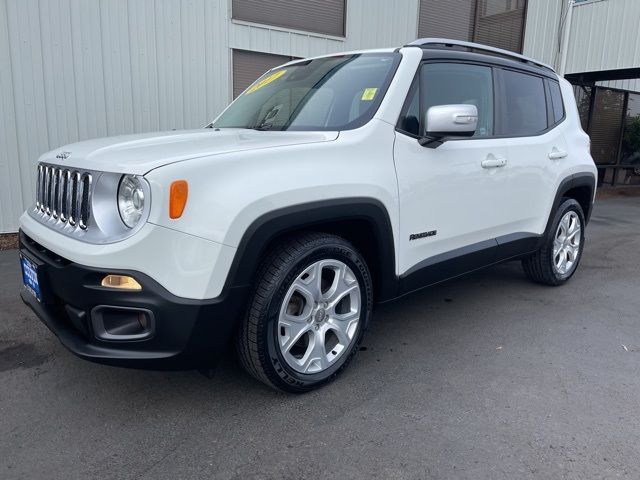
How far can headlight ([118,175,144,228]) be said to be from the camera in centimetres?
225

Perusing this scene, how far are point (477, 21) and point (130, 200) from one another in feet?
31.8

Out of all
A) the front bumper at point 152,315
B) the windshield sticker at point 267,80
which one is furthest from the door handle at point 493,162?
the front bumper at point 152,315

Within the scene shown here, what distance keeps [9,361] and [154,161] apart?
1.88 m

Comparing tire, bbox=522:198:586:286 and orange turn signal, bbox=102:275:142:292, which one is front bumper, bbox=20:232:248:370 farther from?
tire, bbox=522:198:586:286

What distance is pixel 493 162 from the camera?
3.60 m

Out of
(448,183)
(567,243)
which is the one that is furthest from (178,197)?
(567,243)

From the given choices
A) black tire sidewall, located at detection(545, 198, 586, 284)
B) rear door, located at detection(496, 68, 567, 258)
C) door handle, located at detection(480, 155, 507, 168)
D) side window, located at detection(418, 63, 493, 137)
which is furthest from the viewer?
black tire sidewall, located at detection(545, 198, 586, 284)

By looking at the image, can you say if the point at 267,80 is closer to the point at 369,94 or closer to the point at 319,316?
the point at 369,94

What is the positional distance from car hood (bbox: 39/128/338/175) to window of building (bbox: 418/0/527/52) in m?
7.22

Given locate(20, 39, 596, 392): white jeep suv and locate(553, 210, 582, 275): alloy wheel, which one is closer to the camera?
locate(20, 39, 596, 392): white jeep suv

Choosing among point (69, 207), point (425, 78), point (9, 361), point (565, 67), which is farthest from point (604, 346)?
point (565, 67)

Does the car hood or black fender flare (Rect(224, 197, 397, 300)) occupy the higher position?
the car hood

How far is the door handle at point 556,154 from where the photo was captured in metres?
4.24

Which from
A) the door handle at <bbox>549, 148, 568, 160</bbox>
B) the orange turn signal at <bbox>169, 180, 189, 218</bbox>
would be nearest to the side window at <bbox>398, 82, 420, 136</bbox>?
the orange turn signal at <bbox>169, 180, 189, 218</bbox>
